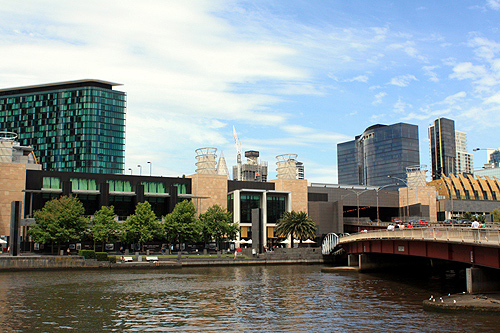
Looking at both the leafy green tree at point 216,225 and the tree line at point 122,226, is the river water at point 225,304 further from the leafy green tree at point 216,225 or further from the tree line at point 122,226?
the leafy green tree at point 216,225

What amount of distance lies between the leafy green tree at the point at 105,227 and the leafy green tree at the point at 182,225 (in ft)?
32.8

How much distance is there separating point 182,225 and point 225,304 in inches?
2358

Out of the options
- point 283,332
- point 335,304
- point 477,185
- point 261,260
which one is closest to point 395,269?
point 261,260


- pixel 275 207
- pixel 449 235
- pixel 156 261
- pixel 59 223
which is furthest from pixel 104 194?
pixel 449 235

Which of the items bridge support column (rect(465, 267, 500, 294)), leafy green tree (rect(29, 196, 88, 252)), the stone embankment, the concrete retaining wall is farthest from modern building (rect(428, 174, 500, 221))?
the stone embankment

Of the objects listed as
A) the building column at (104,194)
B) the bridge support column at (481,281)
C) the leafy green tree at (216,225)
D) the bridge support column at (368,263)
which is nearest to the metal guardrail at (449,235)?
the bridge support column at (481,281)

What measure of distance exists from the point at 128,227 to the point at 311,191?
188 ft

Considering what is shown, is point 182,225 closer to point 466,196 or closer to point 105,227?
point 105,227

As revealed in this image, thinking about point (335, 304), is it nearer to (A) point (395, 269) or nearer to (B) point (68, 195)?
(A) point (395, 269)

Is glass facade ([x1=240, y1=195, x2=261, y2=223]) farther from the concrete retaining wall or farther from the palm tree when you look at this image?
the concrete retaining wall

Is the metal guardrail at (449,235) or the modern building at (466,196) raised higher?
the modern building at (466,196)

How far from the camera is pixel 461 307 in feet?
123

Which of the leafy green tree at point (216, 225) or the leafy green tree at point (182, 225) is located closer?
the leafy green tree at point (182, 225)

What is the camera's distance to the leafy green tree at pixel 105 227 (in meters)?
95.9
